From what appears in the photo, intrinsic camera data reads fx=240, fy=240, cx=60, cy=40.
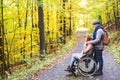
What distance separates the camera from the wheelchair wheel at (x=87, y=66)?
9.71 metres

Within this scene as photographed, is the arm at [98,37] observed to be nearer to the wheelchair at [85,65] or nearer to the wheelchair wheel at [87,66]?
the wheelchair at [85,65]

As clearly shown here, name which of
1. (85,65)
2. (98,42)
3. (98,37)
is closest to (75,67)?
(85,65)

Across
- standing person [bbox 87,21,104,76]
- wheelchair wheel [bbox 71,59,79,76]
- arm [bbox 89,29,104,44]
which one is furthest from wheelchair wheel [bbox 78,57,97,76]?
arm [bbox 89,29,104,44]

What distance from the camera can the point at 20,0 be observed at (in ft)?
52.0

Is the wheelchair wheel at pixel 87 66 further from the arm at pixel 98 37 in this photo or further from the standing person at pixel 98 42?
the arm at pixel 98 37

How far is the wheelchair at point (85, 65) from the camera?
382 inches

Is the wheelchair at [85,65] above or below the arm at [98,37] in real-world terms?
below

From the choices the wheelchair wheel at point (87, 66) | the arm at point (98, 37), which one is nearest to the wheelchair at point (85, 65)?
the wheelchair wheel at point (87, 66)

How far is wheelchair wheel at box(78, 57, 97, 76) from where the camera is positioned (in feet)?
31.9

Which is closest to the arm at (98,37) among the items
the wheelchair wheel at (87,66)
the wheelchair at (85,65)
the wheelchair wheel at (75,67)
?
the wheelchair at (85,65)

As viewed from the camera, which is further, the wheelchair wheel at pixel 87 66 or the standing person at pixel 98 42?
the wheelchair wheel at pixel 87 66

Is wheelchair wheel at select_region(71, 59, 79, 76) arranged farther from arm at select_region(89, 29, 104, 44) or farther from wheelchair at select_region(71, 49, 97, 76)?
arm at select_region(89, 29, 104, 44)

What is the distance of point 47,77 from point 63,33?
17.7 metres

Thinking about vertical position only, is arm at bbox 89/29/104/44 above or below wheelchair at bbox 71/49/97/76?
above
